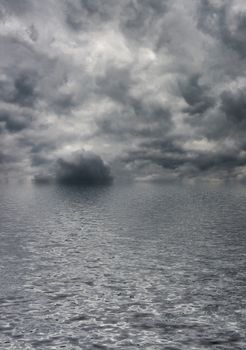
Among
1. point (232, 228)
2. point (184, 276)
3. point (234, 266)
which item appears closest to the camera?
point (184, 276)

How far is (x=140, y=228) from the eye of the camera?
98.0m

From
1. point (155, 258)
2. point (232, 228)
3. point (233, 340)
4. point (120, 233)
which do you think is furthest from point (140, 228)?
point (233, 340)

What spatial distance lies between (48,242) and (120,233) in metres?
20.9

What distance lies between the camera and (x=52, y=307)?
37844mm

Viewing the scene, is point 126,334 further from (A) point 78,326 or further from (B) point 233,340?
(B) point 233,340

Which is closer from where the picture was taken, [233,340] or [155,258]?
[233,340]

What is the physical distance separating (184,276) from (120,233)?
41.3 m

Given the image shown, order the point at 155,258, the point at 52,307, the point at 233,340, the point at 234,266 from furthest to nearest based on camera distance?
the point at 155,258, the point at 234,266, the point at 52,307, the point at 233,340

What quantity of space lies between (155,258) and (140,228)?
36604 mm

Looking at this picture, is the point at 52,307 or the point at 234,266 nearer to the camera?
the point at 52,307

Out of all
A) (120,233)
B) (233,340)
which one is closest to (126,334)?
(233,340)

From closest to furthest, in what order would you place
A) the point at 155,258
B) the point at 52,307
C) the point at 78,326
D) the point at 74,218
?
1. the point at 78,326
2. the point at 52,307
3. the point at 155,258
4. the point at 74,218

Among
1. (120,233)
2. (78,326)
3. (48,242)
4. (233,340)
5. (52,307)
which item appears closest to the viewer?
(233,340)

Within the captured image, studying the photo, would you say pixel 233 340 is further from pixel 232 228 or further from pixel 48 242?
pixel 232 228
